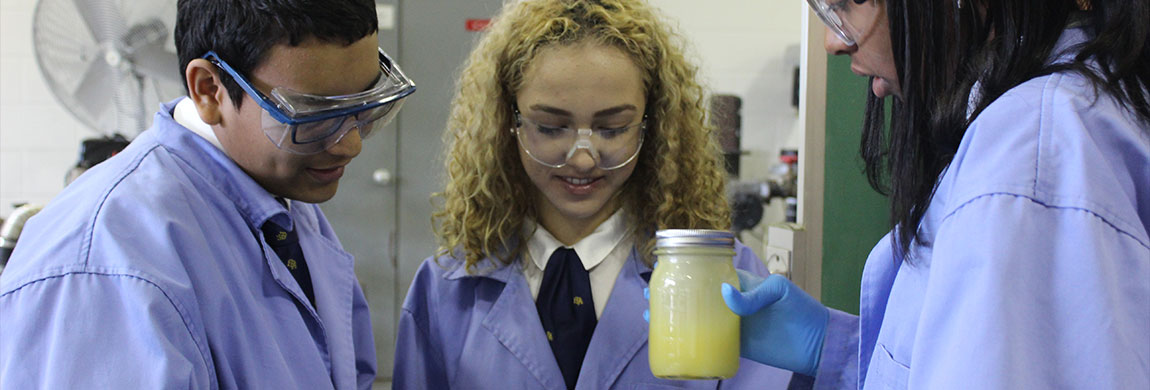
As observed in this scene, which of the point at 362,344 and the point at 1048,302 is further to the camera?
the point at 362,344

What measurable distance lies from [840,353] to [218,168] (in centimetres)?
89

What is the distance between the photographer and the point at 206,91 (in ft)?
3.81

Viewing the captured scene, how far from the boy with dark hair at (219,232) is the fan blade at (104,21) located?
172cm

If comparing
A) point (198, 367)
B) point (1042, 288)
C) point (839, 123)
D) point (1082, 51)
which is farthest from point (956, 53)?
point (839, 123)

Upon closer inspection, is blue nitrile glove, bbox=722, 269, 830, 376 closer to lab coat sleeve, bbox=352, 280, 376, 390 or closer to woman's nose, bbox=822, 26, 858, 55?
woman's nose, bbox=822, 26, 858, 55

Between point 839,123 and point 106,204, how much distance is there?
1308 mm

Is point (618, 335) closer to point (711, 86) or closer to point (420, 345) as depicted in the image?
point (420, 345)

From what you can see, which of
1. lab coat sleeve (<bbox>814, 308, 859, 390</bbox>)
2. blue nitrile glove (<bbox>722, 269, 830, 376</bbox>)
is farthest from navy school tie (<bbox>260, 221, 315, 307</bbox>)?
lab coat sleeve (<bbox>814, 308, 859, 390</bbox>)

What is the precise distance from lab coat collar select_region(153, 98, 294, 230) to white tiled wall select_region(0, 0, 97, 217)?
305 cm

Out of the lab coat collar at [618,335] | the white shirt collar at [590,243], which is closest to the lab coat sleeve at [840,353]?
the lab coat collar at [618,335]

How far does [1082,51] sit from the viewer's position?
0.69 m

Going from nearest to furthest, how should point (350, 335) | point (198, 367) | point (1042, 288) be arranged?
point (1042, 288)
point (198, 367)
point (350, 335)

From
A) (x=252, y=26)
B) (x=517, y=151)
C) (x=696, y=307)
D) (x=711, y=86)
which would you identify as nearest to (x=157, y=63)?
(x=517, y=151)

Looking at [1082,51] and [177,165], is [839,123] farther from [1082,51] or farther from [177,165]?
[177,165]
